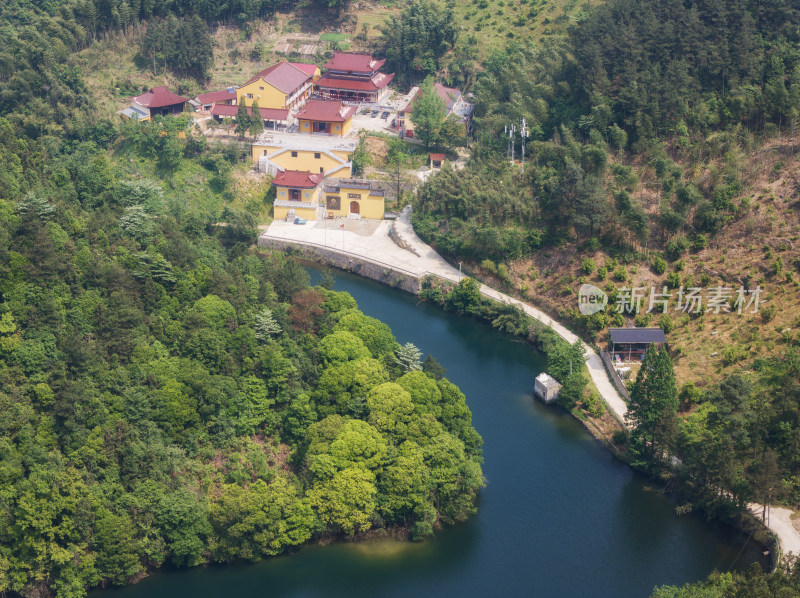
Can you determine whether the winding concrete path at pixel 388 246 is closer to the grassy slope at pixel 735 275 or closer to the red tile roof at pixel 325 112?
the grassy slope at pixel 735 275

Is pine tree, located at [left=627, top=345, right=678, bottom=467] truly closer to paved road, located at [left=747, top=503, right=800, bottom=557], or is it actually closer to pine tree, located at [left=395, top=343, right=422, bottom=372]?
paved road, located at [left=747, top=503, right=800, bottom=557]

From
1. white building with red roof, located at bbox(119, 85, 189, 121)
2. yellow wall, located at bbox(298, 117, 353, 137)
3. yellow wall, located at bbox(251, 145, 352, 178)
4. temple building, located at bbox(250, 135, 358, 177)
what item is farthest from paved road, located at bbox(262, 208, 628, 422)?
white building with red roof, located at bbox(119, 85, 189, 121)

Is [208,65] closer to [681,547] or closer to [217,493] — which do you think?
[217,493]

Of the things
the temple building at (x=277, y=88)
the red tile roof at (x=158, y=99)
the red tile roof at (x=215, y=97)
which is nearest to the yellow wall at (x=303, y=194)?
the temple building at (x=277, y=88)

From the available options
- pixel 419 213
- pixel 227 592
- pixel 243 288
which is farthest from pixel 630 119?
pixel 227 592

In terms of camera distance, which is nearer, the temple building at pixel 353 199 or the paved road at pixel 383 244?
the paved road at pixel 383 244

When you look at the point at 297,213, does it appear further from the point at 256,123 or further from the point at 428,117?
the point at 428,117
